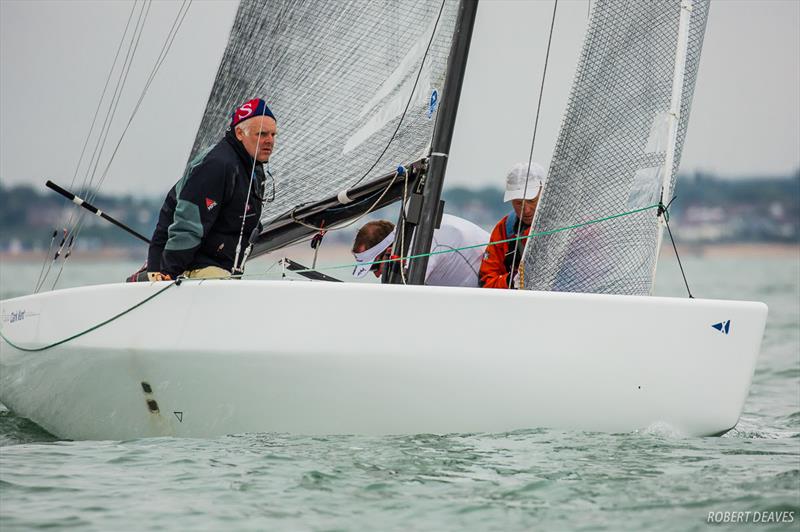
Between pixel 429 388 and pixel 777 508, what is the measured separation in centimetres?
119

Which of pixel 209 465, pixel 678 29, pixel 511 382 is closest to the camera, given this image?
pixel 209 465

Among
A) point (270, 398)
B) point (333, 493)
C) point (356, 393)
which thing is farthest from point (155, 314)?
point (333, 493)

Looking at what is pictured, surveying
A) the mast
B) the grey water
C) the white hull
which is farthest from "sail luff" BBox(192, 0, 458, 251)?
the grey water

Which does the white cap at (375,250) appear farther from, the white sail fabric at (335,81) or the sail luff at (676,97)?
the sail luff at (676,97)

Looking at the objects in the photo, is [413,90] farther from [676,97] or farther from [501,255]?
[676,97]

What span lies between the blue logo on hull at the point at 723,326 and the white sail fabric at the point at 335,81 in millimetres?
1452

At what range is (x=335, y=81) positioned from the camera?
4953mm

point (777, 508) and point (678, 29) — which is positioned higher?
point (678, 29)

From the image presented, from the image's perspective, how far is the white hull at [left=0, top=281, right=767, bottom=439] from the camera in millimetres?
3688

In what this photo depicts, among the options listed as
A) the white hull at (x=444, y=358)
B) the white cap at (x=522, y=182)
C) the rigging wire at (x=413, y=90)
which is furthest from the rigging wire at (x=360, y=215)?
the white hull at (x=444, y=358)

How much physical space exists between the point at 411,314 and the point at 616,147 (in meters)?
1.19

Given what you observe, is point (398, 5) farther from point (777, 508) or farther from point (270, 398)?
point (777, 508)

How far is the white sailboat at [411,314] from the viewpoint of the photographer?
3693mm

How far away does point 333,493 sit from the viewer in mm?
3111
